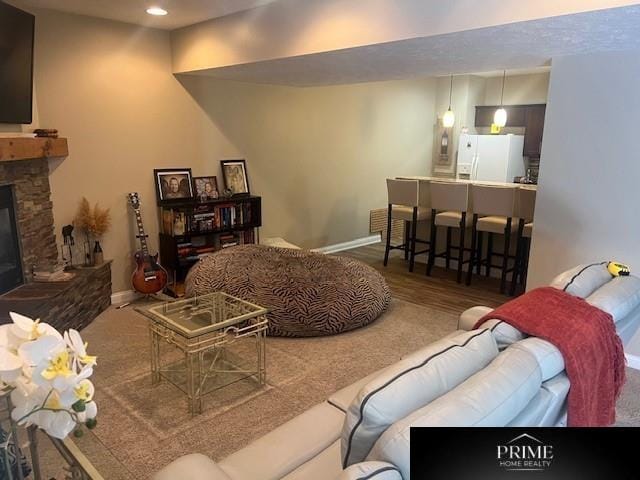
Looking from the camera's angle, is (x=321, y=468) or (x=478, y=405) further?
(x=321, y=468)

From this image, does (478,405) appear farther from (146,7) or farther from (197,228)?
(197,228)

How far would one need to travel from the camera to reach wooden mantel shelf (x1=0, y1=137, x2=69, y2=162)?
10.6ft

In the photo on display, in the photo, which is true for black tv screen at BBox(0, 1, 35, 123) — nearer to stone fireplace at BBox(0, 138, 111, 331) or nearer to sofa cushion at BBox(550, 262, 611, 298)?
stone fireplace at BBox(0, 138, 111, 331)

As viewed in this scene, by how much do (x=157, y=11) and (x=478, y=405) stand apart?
3.87 metres

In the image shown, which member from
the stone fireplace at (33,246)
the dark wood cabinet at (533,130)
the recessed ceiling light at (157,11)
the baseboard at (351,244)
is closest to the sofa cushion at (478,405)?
the stone fireplace at (33,246)

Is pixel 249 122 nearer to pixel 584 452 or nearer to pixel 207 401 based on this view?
pixel 207 401

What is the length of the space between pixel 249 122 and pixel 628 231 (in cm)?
389

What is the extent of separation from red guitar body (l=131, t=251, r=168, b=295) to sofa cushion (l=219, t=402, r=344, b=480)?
3.06 metres

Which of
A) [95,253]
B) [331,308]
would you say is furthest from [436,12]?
[95,253]

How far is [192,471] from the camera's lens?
4.29ft

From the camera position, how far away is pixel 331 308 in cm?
368

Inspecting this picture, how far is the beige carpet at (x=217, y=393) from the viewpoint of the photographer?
236cm

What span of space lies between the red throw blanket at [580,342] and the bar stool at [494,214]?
2.92 meters

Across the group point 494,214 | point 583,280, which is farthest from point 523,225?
point 583,280
